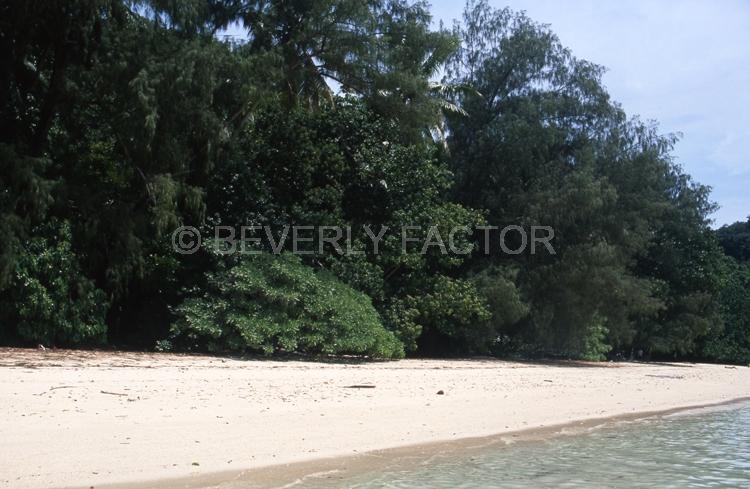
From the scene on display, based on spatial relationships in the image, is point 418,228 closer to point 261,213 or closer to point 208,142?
point 261,213

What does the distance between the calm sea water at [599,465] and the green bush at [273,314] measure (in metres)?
7.30

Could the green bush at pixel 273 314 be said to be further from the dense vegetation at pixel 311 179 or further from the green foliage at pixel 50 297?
the green foliage at pixel 50 297

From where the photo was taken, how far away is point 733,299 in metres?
39.0

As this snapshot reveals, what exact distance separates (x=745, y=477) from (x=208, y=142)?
42.8 feet

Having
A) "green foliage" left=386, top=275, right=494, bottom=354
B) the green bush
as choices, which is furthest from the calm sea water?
"green foliage" left=386, top=275, right=494, bottom=354

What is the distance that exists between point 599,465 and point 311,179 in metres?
13.4

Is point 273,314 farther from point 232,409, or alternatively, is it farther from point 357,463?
point 357,463

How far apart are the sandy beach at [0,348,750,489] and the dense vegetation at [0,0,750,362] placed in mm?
1984

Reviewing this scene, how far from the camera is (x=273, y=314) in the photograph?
57.5 ft

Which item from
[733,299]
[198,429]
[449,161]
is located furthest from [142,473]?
[733,299]

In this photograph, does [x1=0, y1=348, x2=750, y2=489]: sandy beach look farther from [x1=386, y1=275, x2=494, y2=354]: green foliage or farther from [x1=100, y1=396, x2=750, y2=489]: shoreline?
[x1=386, y1=275, x2=494, y2=354]: green foliage

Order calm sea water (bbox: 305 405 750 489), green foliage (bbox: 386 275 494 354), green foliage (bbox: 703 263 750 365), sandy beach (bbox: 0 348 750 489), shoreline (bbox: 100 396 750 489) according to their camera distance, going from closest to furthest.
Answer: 1. shoreline (bbox: 100 396 750 489)
2. sandy beach (bbox: 0 348 750 489)
3. calm sea water (bbox: 305 405 750 489)
4. green foliage (bbox: 386 275 494 354)
5. green foliage (bbox: 703 263 750 365)

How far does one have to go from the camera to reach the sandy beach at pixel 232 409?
730cm

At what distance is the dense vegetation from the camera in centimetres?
1656
